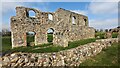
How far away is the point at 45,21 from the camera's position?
2583 cm

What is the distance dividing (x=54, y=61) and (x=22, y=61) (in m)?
2.29

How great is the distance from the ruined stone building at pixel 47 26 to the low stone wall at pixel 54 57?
366cm

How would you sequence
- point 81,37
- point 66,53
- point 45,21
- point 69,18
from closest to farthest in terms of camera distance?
point 66,53
point 45,21
point 69,18
point 81,37

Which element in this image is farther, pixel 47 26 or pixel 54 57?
pixel 47 26

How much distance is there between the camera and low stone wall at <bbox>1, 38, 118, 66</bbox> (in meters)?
8.25

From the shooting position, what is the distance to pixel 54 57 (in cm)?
987

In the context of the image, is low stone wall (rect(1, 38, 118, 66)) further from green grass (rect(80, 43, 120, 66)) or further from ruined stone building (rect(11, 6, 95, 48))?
ruined stone building (rect(11, 6, 95, 48))

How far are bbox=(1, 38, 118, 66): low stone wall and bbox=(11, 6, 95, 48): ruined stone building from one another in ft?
12.0

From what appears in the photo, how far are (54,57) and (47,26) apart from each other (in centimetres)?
1665

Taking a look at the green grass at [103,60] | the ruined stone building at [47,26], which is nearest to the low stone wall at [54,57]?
the green grass at [103,60]

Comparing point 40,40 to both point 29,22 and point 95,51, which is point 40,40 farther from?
point 95,51

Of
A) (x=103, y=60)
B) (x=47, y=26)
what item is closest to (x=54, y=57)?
(x=103, y=60)

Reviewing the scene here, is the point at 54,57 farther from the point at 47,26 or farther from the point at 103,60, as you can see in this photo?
the point at 47,26

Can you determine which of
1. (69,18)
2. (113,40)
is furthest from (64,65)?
(69,18)
